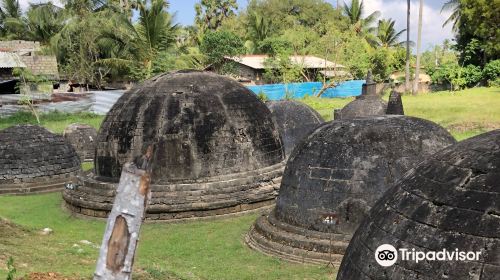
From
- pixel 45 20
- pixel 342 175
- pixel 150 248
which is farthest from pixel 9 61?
pixel 342 175

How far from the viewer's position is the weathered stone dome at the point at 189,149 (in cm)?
1560

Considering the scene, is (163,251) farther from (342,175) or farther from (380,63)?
(380,63)

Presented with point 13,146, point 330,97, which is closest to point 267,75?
point 330,97

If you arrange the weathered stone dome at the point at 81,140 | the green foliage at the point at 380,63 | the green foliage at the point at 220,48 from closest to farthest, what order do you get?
1. the weathered stone dome at the point at 81,140
2. the green foliage at the point at 220,48
3. the green foliage at the point at 380,63

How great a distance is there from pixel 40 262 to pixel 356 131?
7194 mm

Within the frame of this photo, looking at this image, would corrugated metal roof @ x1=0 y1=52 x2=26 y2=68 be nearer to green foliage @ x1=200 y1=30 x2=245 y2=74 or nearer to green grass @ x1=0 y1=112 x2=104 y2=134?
green grass @ x1=0 y1=112 x2=104 y2=134

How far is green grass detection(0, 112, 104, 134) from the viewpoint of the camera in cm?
3262

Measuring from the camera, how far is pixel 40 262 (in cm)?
1016

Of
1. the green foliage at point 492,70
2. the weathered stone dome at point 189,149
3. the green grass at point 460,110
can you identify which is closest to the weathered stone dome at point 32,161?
the weathered stone dome at point 189,149

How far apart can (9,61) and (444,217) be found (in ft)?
105

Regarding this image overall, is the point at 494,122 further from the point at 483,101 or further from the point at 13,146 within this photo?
the point at 13,146

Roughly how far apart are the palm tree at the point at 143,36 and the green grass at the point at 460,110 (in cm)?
1200

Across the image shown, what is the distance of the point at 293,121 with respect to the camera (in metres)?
21.5
